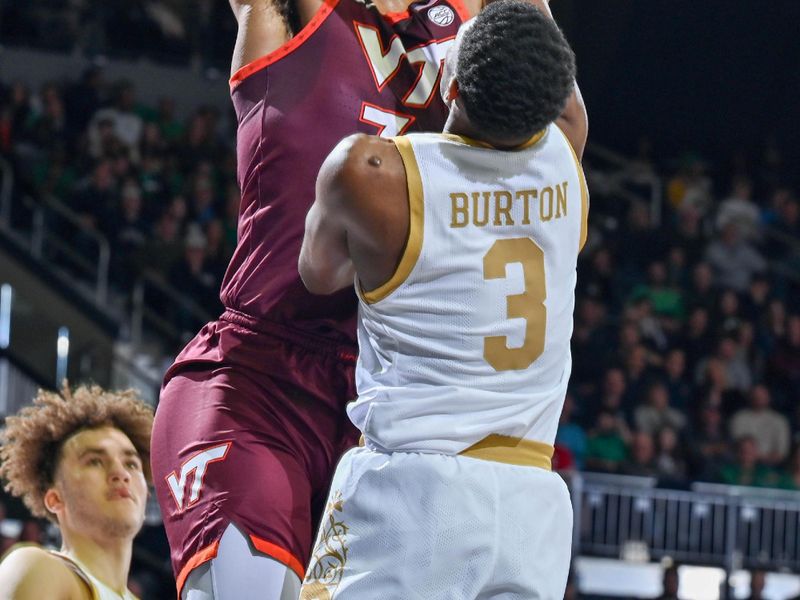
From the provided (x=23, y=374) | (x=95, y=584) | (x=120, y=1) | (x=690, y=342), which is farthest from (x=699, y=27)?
(x=95, y=584)

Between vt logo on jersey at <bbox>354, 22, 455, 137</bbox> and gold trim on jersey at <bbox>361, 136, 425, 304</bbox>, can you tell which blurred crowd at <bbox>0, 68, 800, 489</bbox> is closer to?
vt logo on jersey at <bbox>354, 22, 455, 137</bbox>

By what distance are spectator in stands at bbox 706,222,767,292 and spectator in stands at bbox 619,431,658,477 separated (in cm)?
311

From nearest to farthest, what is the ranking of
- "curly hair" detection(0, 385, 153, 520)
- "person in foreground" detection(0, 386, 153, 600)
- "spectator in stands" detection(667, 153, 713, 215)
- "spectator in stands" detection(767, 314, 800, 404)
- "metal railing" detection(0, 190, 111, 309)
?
"person in foreground" detection(0, 386, 153, 600) < "curly hair" detection(0, 385, 153, 520) < "metal railing" detection(0, 190, 111, 309) < "spectator in stands" detection(767, 314, 800, 404) < "spectator in stands" detection(667, 153, 713, 215)

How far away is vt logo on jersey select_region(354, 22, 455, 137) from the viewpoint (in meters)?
3.14

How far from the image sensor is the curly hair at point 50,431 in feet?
14.5

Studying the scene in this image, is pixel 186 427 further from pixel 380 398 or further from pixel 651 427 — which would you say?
pixel 651 427

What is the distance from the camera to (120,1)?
14742mm

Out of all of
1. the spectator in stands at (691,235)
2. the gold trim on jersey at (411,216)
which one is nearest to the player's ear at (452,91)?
the gold trim on jersey at (411,216)

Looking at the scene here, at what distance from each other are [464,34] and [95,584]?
2261 millimetres

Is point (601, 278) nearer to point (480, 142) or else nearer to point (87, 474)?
point (87, 474)

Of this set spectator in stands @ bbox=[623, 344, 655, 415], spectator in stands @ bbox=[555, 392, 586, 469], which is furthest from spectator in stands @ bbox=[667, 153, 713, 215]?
spectator in stands @ bbox=[555, 392, 586, 469]

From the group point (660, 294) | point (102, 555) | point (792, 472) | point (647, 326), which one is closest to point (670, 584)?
point (792, 472)

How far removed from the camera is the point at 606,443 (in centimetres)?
1023

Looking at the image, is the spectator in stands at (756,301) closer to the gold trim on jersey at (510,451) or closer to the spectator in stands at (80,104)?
the spectator in stands at (80,104)
